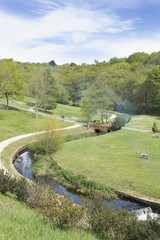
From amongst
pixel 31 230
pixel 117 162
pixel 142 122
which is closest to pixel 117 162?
pixel 117 162

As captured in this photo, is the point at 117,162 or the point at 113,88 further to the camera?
the point at 113,88

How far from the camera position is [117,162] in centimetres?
1641

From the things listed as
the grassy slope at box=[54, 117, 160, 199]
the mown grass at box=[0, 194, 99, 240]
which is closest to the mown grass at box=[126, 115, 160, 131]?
the grassy slope at box=[54, 117, 160, 199]

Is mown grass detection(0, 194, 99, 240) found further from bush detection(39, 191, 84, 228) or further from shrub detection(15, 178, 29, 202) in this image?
shrub detection(15, 178, 29, 202)

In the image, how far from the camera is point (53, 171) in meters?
15.3

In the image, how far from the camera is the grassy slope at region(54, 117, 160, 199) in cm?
1249

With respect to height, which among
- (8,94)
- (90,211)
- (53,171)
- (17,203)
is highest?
(8,94)

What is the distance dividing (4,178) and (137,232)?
20.3 ft

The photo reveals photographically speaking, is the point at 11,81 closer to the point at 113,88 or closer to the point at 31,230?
the point at 113,88

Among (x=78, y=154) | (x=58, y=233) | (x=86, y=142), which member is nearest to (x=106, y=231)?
(x=58, y=233)

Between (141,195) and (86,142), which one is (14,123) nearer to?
(86,142)

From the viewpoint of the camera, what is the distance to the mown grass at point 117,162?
40.9ft

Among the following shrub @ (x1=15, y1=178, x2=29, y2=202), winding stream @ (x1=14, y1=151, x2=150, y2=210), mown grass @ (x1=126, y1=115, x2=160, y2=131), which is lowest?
winding stream @ (x1=14, y1=151, x2=150, y2=210)

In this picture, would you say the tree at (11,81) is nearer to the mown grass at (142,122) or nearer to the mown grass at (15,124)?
the mown grass at (15,124)
